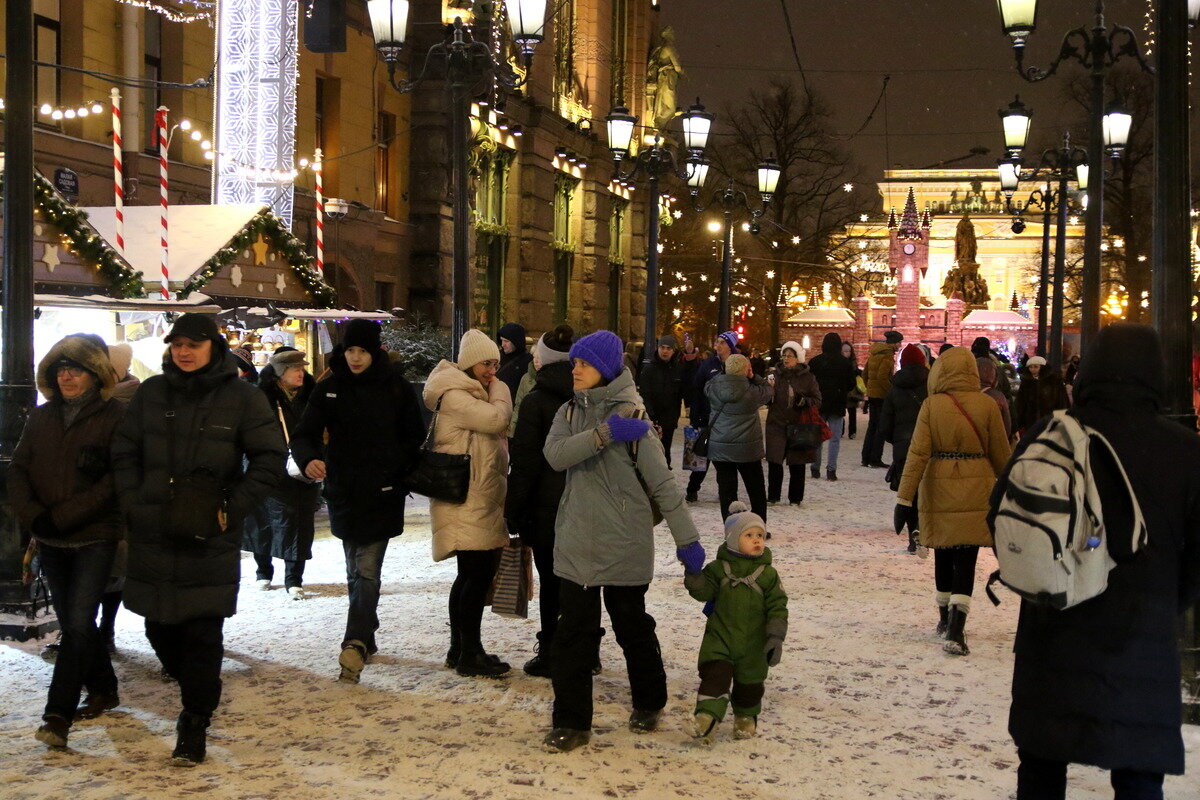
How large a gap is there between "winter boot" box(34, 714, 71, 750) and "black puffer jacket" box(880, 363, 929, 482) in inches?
345

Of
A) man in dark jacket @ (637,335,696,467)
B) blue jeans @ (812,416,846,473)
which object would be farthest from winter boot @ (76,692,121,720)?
blue jeans @ (812,416,846,473)

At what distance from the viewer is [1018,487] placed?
13.2 feet

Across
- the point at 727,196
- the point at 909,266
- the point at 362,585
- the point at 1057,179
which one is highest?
the point at 909,266

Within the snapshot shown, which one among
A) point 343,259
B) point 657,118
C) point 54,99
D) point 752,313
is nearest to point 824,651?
point 54,99

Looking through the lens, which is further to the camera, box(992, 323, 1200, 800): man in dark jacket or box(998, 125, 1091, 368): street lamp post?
box(998, 125, 1091, 368): street lamp post

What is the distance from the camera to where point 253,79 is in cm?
1609

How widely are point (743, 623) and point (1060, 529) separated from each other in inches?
106

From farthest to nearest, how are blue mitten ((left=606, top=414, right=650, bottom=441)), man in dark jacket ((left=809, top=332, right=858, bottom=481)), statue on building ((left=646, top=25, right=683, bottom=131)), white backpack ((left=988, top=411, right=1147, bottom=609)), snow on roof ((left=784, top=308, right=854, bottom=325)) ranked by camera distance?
snow on roof ((left=784, top=308, right=854, bottom=325))
statue on building ((left=646, top=25, right=683, bottom=131))
man in dark jacket ((left=809, top=332, right=858, bottom=481))
blue mitten ((left=606, top=414, right=650, bottom=441))
white backpack ((left=988, top=411, right=1147, bottom=609))

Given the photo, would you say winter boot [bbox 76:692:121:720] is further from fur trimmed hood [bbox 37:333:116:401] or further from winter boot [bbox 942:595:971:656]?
winter boot [bbox 942:595:971:656]

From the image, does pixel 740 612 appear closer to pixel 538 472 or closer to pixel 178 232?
pixel 538 472

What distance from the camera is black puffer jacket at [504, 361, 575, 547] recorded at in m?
6.95

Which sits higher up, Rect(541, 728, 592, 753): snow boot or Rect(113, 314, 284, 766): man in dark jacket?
Rect(113, 314, 284, 766): man in dark jacket

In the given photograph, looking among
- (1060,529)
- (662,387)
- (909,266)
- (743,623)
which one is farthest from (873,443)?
(909,266)

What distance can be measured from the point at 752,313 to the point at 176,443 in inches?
2754
